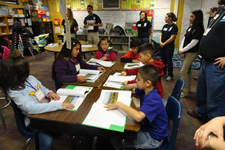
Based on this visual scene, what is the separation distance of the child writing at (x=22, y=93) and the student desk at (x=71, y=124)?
53 mm

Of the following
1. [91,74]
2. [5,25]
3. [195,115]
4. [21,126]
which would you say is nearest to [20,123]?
[21,126]

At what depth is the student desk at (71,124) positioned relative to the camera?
928 millimetres

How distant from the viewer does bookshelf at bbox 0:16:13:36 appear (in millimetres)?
5326

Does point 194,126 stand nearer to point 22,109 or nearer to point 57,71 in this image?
point 57,71

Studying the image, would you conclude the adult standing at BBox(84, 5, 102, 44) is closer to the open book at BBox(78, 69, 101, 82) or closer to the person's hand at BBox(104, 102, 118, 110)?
the open book at BBox(78, 69, 101, 82)

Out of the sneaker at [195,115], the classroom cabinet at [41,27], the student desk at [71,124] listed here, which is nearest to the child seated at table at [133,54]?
the sneaker at [195,115]

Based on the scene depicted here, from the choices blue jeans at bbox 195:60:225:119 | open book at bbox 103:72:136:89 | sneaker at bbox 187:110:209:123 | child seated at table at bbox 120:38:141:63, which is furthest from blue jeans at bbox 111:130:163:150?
child seated at table at bbox 120:38:141:63

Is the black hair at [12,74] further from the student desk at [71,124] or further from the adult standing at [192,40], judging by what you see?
the adult standing at [192,40]

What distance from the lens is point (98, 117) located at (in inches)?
39.6

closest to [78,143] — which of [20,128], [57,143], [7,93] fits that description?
[57,143]

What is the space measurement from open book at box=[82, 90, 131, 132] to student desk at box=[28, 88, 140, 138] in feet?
0.10

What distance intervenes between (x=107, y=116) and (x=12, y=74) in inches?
32.0

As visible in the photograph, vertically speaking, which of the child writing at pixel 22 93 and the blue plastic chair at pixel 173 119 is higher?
the child writing at pixel 22 93

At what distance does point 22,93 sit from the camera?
3.90ft
